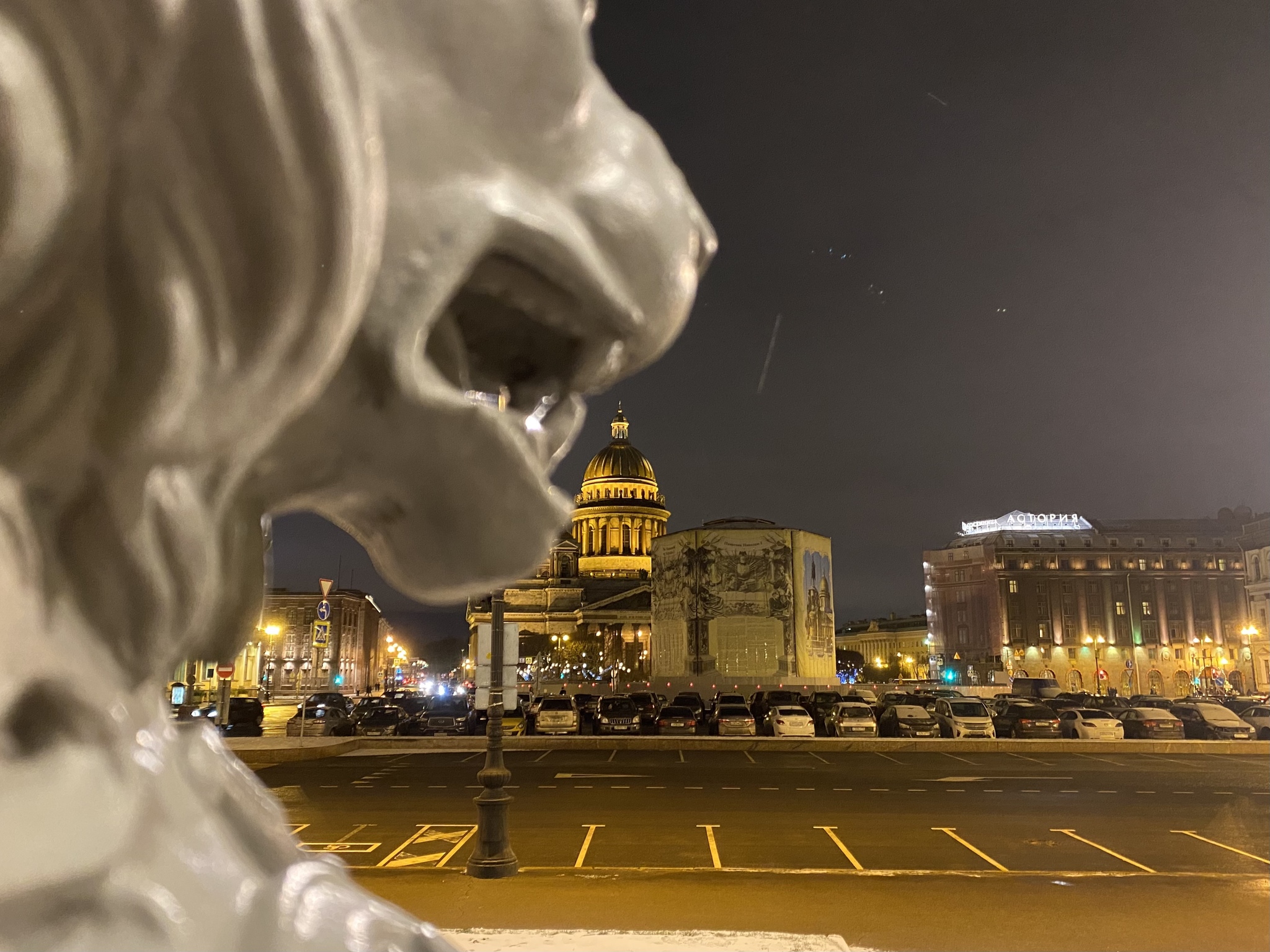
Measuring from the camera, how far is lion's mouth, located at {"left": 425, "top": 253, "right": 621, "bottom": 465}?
3.30 ft

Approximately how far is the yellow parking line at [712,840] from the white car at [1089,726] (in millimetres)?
17520

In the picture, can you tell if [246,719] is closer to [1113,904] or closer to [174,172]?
[1113,904]

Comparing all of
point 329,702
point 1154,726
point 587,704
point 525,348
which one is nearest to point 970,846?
point 525,348

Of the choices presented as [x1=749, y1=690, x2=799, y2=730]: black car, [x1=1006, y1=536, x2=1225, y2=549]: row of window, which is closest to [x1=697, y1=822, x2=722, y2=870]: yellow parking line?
[x1=749, y1=690, x2=799, y2=730]: black car

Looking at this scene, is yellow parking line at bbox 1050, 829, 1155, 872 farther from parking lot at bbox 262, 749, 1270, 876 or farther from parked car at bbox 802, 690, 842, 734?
parked car at bbox 802, 690, 842, 734

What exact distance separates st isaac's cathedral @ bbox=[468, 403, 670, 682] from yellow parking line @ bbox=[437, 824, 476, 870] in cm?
6201

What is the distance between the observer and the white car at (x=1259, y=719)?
26344mm

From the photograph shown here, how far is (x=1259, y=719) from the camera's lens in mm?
27750

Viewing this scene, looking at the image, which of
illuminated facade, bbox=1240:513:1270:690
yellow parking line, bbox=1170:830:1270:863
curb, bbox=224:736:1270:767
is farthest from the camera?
illuminated facade, bbox=1240:513:1270:690

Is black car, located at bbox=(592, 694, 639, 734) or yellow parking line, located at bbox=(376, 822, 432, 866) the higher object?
yellow parking line, located at bbox=(376, 822, 432, 866)

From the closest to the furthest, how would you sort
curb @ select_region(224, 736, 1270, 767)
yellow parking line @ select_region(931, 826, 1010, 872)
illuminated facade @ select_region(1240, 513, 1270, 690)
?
yellow parking line @ select_region(931, 826, 1010, 872)
curb @ select_region(224, 736, 1270, 767)
illuminated facade @ select_region(1240, 513, 1270, 690)

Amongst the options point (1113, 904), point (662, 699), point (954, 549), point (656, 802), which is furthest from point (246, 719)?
point (954, 549)

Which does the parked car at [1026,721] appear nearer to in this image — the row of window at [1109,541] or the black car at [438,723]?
the black car at [438,723]

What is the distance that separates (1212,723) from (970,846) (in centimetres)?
2092
